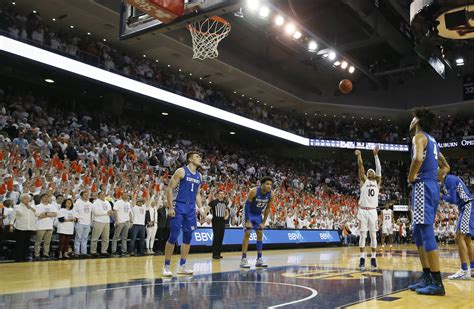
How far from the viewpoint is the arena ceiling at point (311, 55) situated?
2111cm

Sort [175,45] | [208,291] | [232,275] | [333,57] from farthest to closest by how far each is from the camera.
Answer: [333,57], [175,45], [232,275], [208,291]

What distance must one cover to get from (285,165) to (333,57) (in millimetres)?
10637

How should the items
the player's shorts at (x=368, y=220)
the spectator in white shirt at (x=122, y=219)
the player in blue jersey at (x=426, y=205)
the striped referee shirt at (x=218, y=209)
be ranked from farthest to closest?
the striped referee shirt at (x=218, y=209)
the spectator in white shirt at (x=122, y=219)
the player's shorts at (x=368, y=220)
the player in blue jersey at (x=426, y=205)

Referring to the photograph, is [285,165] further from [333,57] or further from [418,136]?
[418,136]

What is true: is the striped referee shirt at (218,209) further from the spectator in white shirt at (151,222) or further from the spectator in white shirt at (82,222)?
the spectator in white shirt at (82,222)

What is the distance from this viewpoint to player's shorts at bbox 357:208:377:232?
381 inches

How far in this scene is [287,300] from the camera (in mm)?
4980

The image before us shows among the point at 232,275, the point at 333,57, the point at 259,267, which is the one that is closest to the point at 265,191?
the point at 259,267

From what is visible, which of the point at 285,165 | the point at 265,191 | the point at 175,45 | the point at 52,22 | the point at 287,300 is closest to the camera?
the point at 287,300

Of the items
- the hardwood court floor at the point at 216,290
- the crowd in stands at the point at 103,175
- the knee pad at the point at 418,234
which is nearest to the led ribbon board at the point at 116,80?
the crowd in stands at the point at 103,175

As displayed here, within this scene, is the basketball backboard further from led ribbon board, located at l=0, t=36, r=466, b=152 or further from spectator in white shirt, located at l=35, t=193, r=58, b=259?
led ribbon board, located at l=0, t=36, r=466, b=152

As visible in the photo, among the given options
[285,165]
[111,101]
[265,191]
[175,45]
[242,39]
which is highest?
[242,39]

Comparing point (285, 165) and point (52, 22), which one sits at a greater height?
point (52, 22)

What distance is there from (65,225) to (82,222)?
1.67 ft
